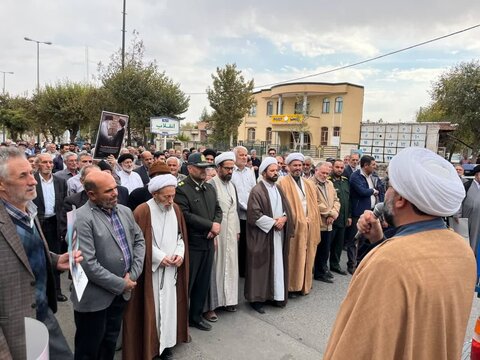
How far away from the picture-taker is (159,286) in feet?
10.9

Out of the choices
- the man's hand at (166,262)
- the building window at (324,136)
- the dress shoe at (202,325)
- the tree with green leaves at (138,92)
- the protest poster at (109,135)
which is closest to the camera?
the man's hand at (166,262)

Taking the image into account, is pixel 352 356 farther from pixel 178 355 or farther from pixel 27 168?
pixel 178 355

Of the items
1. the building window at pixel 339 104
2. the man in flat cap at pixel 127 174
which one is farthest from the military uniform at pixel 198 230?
the building window at pixel 339 104

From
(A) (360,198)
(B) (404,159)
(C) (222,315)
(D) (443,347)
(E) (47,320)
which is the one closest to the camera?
(D) (443,347)

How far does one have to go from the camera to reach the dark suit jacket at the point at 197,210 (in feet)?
12.5

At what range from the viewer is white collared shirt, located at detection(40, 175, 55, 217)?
185 inches

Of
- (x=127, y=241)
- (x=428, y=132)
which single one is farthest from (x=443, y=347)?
(x=428, y=132)

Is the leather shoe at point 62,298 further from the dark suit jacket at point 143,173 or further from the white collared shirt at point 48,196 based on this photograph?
the dark suit jacket at point 143,173

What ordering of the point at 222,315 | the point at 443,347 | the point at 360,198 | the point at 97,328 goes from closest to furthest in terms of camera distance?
the point at 443,347, the point at 97,328, the point at 222,315, the point at 360,198

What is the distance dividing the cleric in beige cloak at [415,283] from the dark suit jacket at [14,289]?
5.43 feet

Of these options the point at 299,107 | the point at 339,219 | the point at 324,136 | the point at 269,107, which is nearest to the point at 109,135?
the point at 339,219

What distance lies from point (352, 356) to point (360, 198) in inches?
198

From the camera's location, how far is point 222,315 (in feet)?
14.5

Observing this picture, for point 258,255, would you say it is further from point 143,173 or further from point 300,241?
point 143,173
